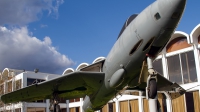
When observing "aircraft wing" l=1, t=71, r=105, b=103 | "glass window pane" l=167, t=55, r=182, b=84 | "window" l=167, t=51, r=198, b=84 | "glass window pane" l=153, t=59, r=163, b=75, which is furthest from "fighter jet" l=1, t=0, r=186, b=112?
"glass window pane" l=153, t=59, r=163, b=75

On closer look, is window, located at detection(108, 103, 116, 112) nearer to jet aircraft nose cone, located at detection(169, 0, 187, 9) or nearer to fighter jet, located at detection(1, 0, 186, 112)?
fighter jet, located at detection(1, 0, 186, 112)

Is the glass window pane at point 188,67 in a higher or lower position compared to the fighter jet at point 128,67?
higher

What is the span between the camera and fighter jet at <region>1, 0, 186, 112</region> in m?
8.55

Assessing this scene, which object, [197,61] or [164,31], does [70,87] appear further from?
[197,61]

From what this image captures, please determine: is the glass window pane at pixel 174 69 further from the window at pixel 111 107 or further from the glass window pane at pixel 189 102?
the window at pixel 111 107

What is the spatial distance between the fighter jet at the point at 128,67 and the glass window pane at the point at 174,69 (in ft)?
34.0

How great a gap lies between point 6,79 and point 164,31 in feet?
87.8

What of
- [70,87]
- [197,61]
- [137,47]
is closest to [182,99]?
[197,61]

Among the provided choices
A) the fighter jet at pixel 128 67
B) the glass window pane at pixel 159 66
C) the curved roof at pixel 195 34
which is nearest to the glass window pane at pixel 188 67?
the curved roof at pixel 195 34

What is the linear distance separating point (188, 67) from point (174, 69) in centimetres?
146

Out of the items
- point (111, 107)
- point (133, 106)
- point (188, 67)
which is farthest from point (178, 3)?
point (111, 107)

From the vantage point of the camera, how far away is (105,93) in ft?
39.5

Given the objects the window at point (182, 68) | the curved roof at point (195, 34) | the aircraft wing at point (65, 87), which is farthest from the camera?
the window at point (182, 68)

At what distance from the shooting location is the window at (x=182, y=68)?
2357 centimetres
